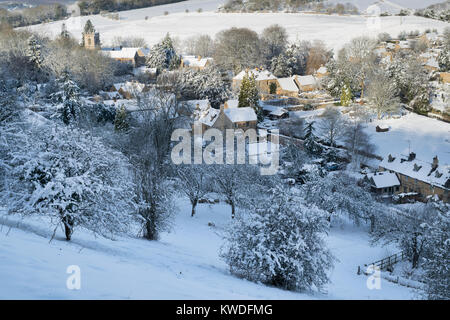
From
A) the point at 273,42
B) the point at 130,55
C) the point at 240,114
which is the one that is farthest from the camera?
the point at 273,42

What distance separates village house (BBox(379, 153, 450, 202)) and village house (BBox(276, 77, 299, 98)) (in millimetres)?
26338

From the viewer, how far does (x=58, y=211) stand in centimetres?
1116

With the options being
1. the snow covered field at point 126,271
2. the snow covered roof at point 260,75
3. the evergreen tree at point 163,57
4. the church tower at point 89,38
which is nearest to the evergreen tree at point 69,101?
the snow covered field at point 126,271

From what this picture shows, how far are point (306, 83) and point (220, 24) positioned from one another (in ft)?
153

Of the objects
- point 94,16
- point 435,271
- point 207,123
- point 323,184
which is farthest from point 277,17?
point 435,271

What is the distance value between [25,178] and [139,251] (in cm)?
369

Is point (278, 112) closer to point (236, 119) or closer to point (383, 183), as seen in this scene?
point (236, 119)

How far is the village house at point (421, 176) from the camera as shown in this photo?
95.4 ft

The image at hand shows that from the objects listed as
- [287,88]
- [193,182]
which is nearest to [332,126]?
[193,182]

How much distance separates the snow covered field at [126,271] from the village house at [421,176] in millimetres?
15014

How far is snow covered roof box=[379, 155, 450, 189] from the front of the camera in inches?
1158

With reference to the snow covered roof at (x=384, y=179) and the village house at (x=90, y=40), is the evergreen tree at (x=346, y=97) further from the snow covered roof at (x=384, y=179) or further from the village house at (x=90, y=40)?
the village house at (x=90, y=40)

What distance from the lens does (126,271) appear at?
368 inches

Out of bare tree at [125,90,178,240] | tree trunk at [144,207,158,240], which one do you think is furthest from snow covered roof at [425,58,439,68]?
tree trunk at [144,207,158,240]
